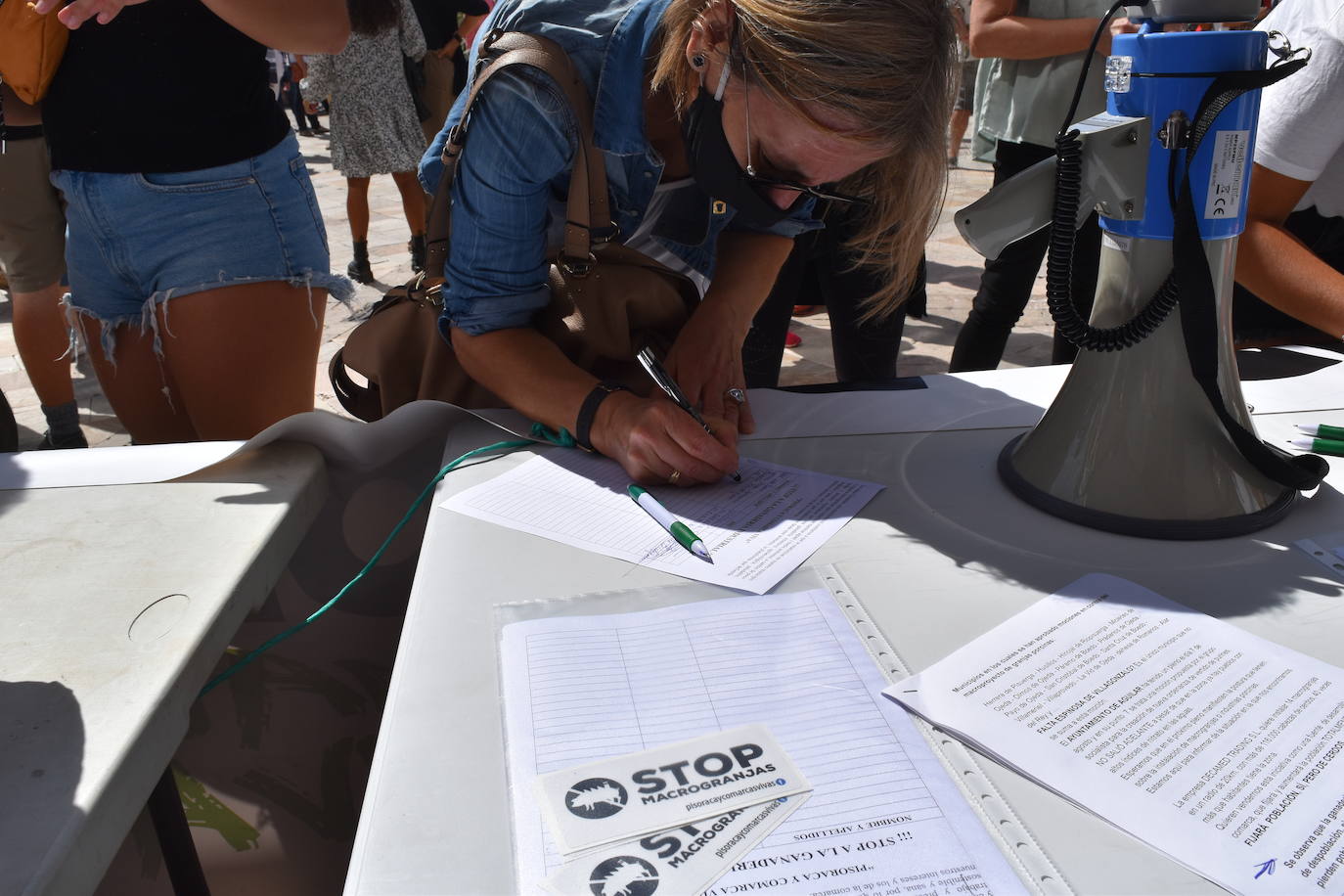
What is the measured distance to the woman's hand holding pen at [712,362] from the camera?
1216mm

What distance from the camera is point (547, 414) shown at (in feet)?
3.76

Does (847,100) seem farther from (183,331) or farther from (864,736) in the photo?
(183,331)

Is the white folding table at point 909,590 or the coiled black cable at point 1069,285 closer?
the white folding table at point 909,590

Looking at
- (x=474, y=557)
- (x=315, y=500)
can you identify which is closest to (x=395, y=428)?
(x=315, y=500)

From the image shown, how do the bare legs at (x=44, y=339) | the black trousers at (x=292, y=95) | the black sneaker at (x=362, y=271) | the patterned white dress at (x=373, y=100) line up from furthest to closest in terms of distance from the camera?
the black trousers at (x=292, y=95) → the black sneaker at (x=362, y=271) → the patterned white dress at (x=373, y=100) → the bare legs at (x=44, y=339)

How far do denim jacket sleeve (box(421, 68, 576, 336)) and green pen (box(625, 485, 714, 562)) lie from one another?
0.33 meters

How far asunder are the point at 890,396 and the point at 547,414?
0.45 meters

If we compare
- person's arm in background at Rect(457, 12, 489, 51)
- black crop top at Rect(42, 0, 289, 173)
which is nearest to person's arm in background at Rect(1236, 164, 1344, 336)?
black crop top at Rect(42, 0, 289, 173)

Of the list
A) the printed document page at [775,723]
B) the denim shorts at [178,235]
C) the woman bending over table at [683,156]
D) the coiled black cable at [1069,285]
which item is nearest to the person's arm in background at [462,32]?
the denim shorts at [178,235]

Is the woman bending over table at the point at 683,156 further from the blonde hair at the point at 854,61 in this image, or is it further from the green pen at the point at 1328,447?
the green pen at the point at 1328,447

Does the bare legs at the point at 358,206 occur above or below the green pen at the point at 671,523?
below

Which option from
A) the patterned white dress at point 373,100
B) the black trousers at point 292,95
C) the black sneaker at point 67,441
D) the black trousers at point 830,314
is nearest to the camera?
the black trousers at point 830,314

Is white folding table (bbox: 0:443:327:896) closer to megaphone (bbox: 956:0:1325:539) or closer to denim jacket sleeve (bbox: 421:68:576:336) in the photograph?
denim jacket sleeve (bbox: 421:68:576:336)

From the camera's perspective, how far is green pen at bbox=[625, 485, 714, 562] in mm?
890
